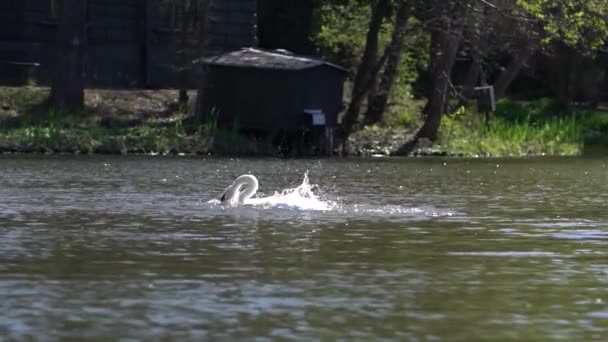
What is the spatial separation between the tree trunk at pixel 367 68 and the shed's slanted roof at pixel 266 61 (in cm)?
165

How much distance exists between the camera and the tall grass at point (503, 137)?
43.9 m

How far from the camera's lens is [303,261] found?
677 inches

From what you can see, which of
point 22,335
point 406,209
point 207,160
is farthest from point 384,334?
point 207,160

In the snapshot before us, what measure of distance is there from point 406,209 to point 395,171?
1082 centimetres

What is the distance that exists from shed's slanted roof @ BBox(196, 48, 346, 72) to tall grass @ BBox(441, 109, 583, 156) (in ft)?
12.3

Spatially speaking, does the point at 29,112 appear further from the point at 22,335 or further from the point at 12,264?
the point at 22,335

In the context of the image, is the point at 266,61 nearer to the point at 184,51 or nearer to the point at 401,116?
the point at 184,51

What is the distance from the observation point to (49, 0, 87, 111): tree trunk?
142 ft

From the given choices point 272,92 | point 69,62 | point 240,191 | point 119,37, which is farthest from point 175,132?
point 240,191

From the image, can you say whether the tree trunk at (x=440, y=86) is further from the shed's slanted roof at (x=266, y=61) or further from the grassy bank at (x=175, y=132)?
the shed's slanted roof at (x=266, y=61)

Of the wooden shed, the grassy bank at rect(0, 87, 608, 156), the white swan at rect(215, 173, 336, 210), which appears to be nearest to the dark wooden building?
the grassy bank at rect(0, 87, 608, 156)

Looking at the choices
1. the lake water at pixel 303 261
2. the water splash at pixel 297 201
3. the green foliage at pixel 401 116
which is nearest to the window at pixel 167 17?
the green foliage at pixel 401 116

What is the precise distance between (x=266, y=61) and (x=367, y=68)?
11.6 ft

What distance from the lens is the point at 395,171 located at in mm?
34938
